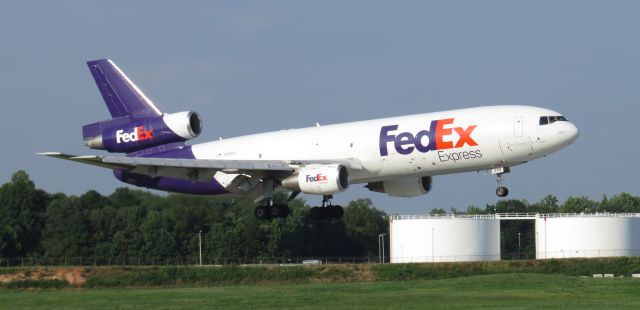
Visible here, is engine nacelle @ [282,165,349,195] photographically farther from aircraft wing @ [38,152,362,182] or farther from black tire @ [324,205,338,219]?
black tire @ [324,205,338,219]

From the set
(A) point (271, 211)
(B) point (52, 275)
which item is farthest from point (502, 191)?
(B) point (52, 275)

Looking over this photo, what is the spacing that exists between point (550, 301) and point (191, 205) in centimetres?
4151

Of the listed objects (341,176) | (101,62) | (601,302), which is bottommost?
(601,302)

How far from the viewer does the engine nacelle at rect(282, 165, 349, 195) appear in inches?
2712

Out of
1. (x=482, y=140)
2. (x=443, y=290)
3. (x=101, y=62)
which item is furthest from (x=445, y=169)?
(x=101, y=62)

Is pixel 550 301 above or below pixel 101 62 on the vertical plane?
below

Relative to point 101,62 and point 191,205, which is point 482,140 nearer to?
point 101,62

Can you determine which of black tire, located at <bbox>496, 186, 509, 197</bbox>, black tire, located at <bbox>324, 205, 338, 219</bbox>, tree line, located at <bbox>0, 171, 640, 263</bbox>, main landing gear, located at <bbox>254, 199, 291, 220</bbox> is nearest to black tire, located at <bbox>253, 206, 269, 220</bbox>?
main landing gear, located at <bbox>254, 199, 291, 220</bbox>

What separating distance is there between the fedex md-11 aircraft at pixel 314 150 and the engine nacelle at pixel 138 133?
6 centimetres

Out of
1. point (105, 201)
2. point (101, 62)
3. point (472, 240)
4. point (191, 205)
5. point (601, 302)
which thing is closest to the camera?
point (601, 302)

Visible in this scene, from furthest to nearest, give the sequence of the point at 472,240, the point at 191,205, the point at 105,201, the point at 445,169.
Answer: the point at 472,240
the point at 105,201
the point at 191,205
the point at 445,169

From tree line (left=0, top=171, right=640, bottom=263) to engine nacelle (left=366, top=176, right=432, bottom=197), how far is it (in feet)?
76.6

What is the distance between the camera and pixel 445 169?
68875 mm

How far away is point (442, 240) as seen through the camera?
12656cm
